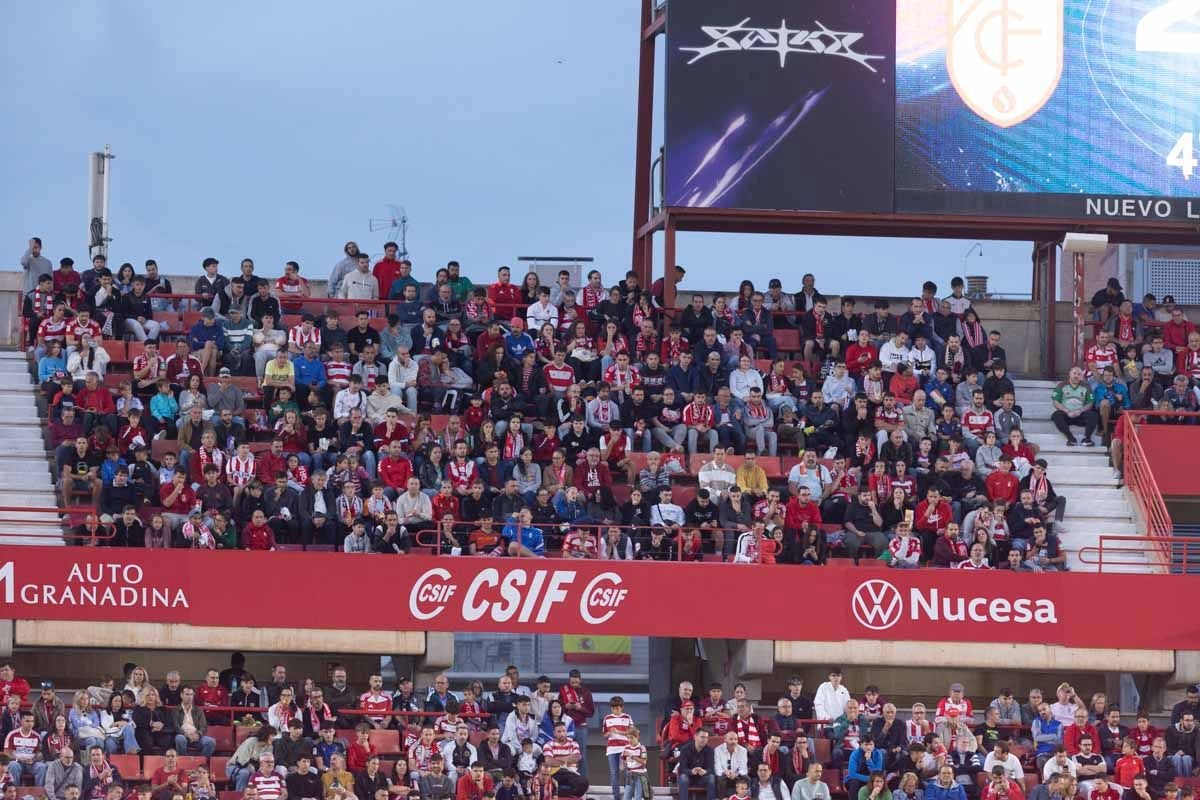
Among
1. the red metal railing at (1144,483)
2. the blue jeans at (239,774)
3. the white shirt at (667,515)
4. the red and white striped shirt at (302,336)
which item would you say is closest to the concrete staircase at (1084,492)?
the red metal railing at (1144,483)

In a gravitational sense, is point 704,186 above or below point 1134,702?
above

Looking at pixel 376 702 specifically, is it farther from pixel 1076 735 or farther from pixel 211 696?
pixel 1076 735

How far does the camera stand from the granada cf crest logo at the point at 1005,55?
31469 millimetres

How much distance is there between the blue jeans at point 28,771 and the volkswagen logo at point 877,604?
9.03m

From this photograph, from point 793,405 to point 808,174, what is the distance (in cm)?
371

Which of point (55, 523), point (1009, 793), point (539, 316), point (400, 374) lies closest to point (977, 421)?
point (539, 316)

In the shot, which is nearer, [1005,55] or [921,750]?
[921,750]

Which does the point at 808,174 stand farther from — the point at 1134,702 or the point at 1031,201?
the point at 1134,702

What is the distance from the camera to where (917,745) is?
23594 mm

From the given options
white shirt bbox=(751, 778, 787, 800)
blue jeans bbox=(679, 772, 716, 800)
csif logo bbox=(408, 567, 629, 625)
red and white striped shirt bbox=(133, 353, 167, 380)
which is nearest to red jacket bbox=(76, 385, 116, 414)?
red and white striped shirt bbox=(133, 353, 167, 380)

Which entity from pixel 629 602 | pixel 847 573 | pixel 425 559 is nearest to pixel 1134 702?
pixel 847 573

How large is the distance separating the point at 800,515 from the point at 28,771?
9.03 metres

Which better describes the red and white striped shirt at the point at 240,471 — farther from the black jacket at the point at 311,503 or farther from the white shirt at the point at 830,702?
the white shirt at the point at 830,702

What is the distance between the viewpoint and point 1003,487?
27.4 metres
